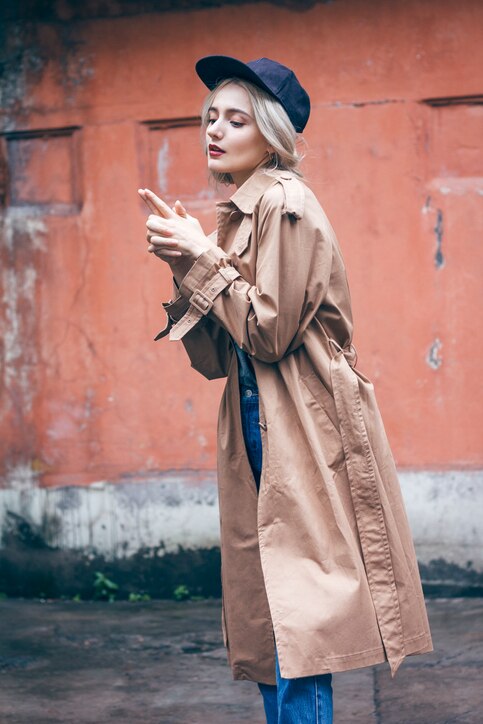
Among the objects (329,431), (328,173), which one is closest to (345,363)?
(329,431)

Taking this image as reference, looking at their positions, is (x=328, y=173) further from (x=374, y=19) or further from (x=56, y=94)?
(x=56, y=94)

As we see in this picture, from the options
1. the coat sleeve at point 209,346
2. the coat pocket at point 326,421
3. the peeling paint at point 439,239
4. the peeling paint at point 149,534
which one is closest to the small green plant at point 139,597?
the peeling paint at point 149,534

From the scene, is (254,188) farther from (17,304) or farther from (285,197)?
(17,304)

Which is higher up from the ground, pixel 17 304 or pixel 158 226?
pixel 158 226

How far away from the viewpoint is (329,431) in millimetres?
2627

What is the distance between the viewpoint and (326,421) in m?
2.63

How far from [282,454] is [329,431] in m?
0.14

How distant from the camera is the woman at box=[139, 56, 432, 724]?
2.53 meters

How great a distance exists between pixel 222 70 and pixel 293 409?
0.91 m

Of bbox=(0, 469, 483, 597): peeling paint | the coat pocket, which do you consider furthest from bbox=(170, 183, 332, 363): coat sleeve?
bbox=(0, 469, 483, 597): peeling paint

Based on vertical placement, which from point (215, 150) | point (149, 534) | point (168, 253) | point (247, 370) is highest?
point (215, 150)

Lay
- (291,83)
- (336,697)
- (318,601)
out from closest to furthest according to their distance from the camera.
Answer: (318,601)
(291,83)
(336,697)

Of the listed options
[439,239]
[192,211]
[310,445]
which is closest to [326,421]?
[310,445]

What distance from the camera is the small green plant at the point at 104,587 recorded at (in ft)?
17.1
